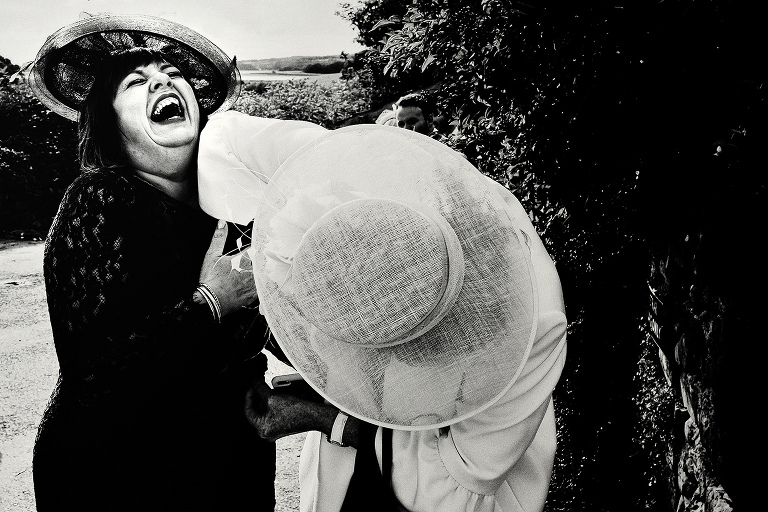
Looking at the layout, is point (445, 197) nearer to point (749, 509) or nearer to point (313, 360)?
point (313, 360)

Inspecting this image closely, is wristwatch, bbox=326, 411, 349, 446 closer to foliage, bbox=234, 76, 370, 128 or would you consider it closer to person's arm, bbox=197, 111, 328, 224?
person's arm, bbox=197, 111, 328, 224

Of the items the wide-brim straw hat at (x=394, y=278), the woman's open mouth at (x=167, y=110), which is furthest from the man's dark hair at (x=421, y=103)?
the wide-brim straw hat at (x=394, y=278)

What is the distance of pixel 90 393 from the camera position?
73.4 inches

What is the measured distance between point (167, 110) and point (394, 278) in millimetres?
1154

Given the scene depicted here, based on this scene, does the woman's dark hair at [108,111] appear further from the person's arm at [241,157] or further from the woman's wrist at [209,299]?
the woman's wrist at [209,299]

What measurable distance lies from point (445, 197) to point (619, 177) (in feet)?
4.61

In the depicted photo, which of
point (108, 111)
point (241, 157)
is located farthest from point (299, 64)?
point (241, 157)

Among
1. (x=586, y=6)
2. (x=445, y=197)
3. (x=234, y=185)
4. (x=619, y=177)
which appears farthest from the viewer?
(x=619, y=177)

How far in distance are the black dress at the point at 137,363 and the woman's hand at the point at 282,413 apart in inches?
8.5

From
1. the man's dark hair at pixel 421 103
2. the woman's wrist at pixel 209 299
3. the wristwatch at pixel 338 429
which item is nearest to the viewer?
the wristwatch at pixel 338 429

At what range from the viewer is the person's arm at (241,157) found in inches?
68.0

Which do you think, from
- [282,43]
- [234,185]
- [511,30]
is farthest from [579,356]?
[282,43]

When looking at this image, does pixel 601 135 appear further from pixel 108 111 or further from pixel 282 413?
pixel 108 111

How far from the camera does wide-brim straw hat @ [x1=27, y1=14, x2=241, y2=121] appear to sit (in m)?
1.93
